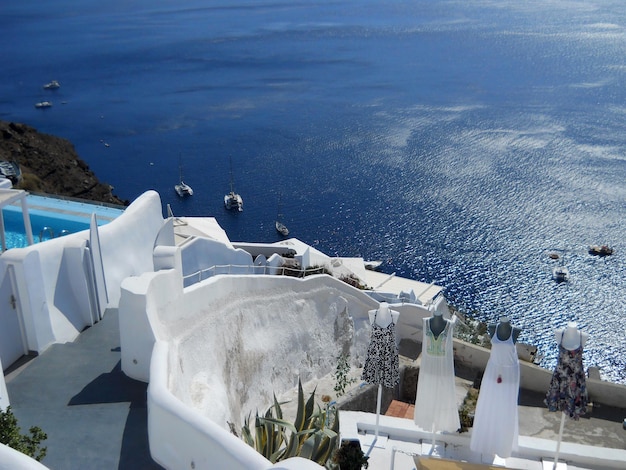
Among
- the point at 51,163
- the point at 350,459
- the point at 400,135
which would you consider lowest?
the point at 400,135

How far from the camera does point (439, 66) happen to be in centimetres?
9300

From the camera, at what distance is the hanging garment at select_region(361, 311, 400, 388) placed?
37.8 ft

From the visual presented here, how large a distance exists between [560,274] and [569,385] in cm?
3580

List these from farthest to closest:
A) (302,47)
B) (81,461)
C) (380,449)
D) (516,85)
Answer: (302,47) < (516,85) < (380,449) < (81,461)

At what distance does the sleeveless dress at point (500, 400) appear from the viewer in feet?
34.8

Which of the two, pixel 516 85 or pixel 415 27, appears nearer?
pixel 516 85

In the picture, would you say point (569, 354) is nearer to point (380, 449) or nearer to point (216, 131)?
point (380, 449)

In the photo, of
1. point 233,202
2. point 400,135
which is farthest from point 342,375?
point 400,135

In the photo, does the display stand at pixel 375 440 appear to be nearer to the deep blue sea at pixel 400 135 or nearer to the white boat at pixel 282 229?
the deep blue sea at pixel 400 135

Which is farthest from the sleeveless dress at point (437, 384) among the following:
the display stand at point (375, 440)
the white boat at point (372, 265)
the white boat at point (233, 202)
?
the white boat at point (233, 202)

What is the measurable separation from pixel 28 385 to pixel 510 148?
192 ft

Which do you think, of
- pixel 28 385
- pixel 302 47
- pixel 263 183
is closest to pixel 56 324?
pixel 28 385

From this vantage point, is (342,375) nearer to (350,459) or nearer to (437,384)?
(437,384)

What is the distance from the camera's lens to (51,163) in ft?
167
